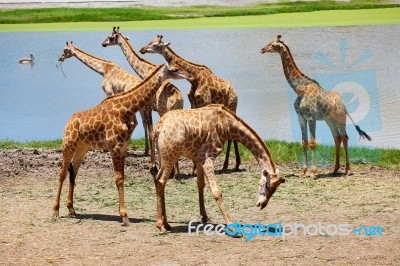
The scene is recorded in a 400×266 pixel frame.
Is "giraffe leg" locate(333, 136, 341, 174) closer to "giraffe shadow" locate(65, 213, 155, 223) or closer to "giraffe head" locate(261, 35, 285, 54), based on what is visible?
"giraffe head" locate(261, 35, 285, 54)

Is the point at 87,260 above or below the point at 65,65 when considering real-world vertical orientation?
below

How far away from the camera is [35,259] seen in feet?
32.1

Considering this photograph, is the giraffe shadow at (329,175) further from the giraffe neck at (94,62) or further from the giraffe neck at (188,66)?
the giraffe neck at (94,62)

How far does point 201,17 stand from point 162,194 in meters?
24.7

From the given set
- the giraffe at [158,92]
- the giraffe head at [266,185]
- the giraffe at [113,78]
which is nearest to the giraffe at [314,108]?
the giraffe at [158,92]

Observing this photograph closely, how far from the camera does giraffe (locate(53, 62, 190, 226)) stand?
10.9 metres

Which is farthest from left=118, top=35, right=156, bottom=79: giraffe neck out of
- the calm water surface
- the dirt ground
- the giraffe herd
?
the giraffe herd

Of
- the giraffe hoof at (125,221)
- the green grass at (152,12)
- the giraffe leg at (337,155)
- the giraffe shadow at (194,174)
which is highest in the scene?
the green grass at (152,12)

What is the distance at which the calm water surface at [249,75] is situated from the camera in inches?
711

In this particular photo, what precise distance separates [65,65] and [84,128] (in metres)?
17.7

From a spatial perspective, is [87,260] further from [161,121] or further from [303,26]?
[303,26]

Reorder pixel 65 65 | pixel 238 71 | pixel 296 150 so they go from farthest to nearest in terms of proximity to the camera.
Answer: pixel 65 65
pixel 238 71
pixel 296 150

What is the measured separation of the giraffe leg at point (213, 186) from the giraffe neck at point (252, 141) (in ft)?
1.27

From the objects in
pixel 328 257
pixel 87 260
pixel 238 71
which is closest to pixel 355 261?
pixel 328 257
